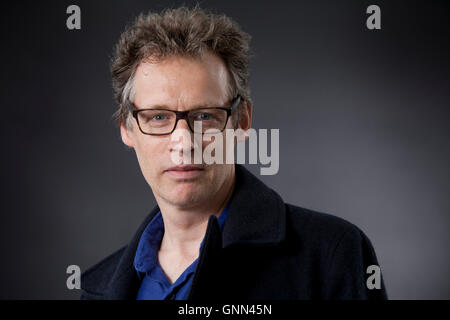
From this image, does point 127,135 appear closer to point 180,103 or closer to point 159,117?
point 159,117

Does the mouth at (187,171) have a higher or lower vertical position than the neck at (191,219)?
higher

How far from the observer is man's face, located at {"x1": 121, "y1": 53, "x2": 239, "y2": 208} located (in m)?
1.95

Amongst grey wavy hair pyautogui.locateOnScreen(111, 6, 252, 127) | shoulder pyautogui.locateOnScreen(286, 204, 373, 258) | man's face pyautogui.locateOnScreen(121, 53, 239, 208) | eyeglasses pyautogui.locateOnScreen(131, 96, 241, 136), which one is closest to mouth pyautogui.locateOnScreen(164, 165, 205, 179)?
man's face pyautogui.locateOnScreen(121, 53, 239, 208)

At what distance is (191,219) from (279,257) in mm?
390

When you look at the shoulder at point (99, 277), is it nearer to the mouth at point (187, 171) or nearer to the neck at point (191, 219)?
the neck at point (191, 219)

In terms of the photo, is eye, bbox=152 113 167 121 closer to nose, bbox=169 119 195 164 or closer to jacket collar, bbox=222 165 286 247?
nose, bbox=169 119 195 164

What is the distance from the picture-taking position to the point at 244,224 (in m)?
1.97

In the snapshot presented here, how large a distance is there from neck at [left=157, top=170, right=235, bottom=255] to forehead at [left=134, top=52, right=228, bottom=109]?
37 cm

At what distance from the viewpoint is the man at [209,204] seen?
188cm

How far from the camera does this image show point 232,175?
2.17 m

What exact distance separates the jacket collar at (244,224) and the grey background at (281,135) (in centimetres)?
164

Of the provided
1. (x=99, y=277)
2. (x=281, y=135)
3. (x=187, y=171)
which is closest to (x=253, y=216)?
(x=187, y=171)

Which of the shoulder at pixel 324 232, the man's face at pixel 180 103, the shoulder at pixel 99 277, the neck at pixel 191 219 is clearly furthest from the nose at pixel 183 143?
the shoulder at pixel 99 277

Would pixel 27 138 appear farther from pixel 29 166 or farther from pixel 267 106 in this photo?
pixel 267 106
